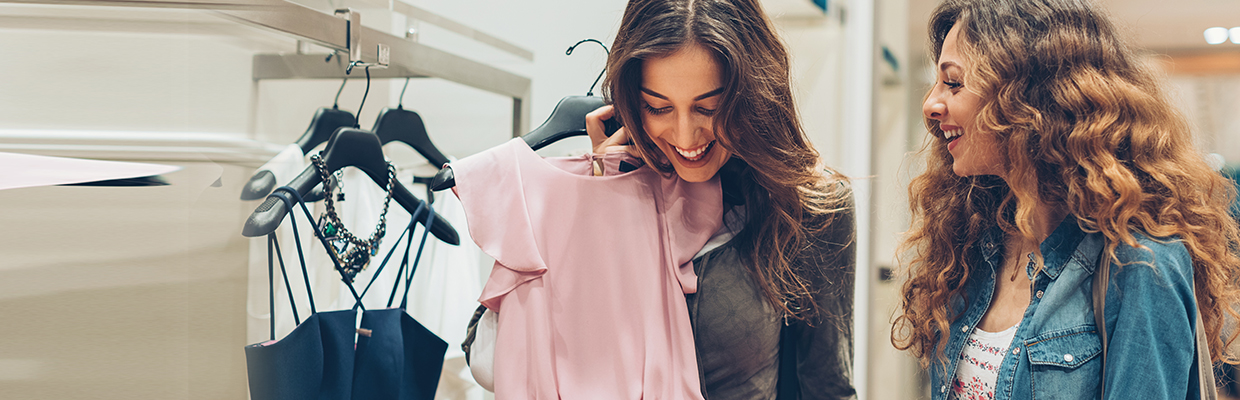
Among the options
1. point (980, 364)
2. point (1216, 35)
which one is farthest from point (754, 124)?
point (1216, 35)

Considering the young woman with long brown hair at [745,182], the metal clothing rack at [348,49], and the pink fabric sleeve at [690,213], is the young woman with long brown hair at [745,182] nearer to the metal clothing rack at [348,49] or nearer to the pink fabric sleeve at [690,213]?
the pink fabric sleeve at [690,213]

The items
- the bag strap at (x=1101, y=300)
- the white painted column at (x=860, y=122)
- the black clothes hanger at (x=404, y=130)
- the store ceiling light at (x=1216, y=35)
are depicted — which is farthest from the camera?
the store ceiling light at (x=1216, y=35)

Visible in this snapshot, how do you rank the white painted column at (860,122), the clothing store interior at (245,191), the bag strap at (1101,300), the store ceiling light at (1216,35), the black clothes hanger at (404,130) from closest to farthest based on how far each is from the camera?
the clothing store interior at (245,191)
the bag strap at (1101,300)
the black clothes hanger at (404,130)
the white painted column at (860,122)
the store ceiling light at (1216,35)

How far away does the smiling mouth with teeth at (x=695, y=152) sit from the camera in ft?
3.09

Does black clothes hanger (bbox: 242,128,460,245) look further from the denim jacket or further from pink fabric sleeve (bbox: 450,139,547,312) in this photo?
the denim jacket

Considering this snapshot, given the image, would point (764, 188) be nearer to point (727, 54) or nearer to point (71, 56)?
point (727, 54)

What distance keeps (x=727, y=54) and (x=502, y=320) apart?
0.42m

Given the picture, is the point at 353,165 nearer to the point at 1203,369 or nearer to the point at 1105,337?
the point at 1105,337

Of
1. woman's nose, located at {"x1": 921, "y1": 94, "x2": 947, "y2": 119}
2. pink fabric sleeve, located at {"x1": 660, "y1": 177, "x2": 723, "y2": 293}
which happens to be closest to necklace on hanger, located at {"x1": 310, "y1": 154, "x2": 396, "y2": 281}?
pink fabric sleeve, located at {"x1": 660, "y1": 177, "x2": 723, "y2": 293}

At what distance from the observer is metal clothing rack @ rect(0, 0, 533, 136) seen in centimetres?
84

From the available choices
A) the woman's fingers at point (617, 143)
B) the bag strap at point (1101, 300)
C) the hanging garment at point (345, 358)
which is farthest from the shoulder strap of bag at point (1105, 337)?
the hanging garment at point (345, 358)

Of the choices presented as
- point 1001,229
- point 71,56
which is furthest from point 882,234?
point 71,56

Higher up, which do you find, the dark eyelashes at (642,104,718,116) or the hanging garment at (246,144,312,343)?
the dark eyelashes at (642,104,718,116)

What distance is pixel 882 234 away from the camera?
296 centimetres
